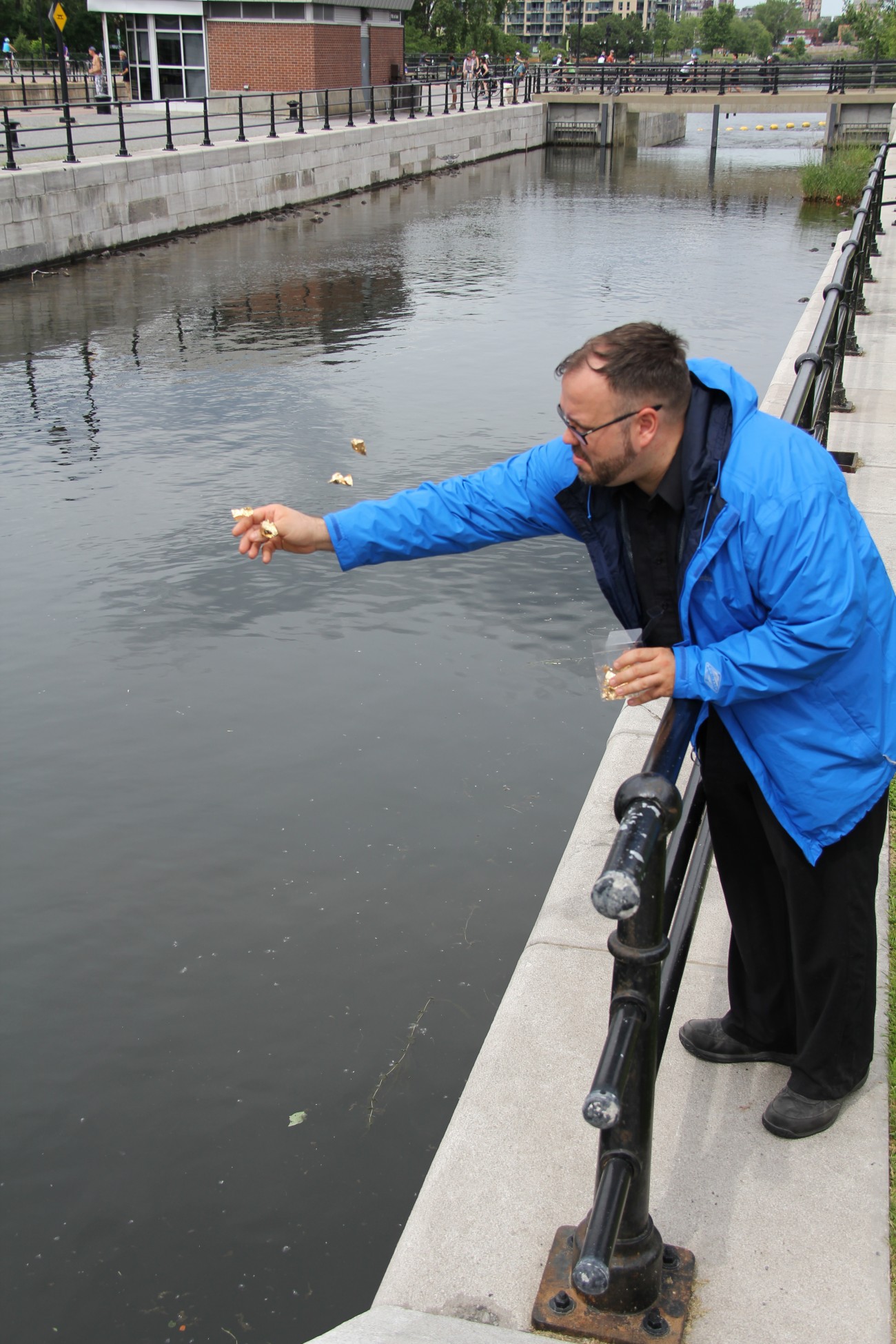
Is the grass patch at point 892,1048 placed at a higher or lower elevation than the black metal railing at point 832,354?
lower

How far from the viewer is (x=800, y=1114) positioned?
8.70ft

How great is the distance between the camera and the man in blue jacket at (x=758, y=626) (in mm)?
2160

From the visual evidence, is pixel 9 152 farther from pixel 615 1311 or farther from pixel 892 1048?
pixel 615 1311

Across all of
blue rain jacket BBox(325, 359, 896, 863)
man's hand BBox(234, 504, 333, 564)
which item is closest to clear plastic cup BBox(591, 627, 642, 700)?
blue rain jacket BBox(325, 359, 896, 863)

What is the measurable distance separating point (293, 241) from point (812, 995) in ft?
72.5

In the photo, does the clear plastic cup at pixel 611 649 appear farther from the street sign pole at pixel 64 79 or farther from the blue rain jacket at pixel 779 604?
the street sign pole at pixel 64 79

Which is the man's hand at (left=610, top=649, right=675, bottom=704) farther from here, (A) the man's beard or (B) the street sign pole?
(B) the street sign pole

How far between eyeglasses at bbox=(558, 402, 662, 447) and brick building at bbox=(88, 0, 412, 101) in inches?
1578

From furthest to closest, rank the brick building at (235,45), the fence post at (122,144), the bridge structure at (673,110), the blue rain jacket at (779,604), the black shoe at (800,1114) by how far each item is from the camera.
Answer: the bridge structure at (673,110), the brick building at (235,45), the fence post at (122,144), the black shoe at (800,1114), the blue rain jacket at (779,604)

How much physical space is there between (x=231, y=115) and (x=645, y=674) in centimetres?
2812

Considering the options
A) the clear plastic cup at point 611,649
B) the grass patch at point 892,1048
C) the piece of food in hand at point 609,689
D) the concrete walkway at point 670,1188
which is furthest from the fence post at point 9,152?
the piece of food in hand at point 609,689

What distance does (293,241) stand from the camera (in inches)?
887

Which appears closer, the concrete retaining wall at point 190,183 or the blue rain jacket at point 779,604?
the blue rain jacket at point 779,604

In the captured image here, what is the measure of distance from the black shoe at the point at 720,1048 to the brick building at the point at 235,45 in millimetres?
40333
